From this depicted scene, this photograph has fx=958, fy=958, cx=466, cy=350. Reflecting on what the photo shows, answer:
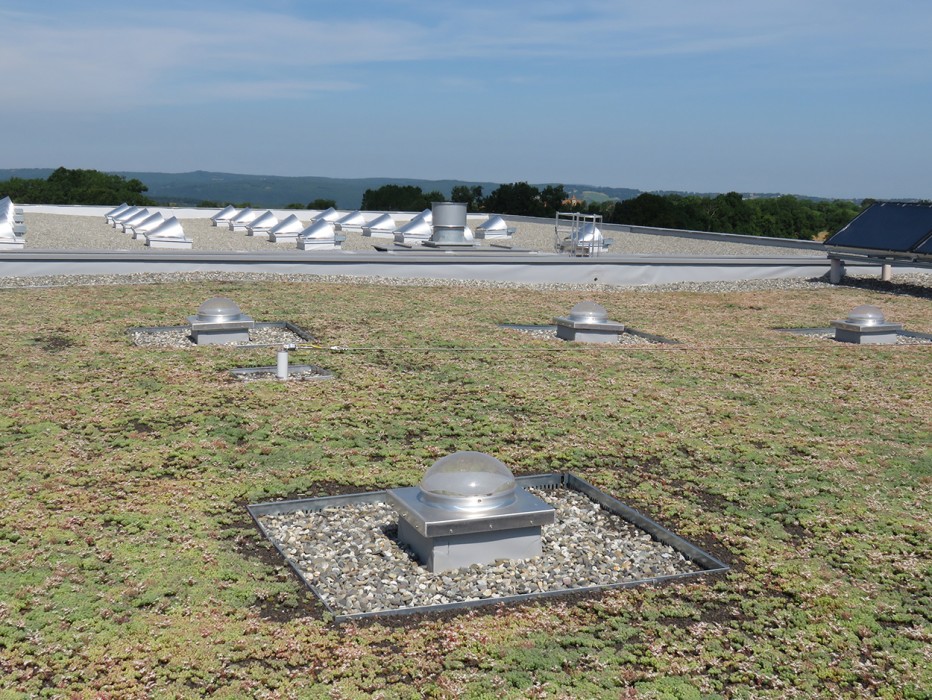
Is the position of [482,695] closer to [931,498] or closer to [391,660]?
[391,660]

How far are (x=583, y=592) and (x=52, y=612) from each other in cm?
265

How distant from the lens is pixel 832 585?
17.0 ft

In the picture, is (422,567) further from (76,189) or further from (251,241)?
(76,189)

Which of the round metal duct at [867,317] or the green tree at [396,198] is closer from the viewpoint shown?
the round metal duct at [867,317]

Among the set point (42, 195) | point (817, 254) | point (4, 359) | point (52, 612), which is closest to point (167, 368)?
point (4, 359)

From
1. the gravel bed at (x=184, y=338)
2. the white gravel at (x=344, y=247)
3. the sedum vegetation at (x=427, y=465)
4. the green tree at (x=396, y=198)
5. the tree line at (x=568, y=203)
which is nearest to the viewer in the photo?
the sedum vegetation at (x=427, y=465)

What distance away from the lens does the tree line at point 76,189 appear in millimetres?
54938

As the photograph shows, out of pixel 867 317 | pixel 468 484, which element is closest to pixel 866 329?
pixel 867 317

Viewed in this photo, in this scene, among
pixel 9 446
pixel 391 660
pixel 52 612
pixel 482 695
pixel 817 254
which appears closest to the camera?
pixel 482 695

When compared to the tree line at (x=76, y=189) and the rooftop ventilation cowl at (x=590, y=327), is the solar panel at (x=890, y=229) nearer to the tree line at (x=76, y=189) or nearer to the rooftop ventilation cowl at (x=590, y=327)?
the rooftop ventilation cowl at (x=590, y=327)

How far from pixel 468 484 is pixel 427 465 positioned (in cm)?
171

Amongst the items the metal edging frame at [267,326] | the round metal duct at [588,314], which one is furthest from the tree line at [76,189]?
the round metal duct at [588,314]

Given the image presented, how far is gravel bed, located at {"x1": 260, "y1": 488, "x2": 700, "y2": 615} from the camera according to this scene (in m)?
5.06

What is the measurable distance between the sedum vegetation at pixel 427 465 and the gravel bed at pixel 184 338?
0.36m
